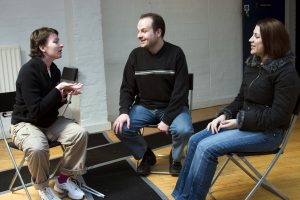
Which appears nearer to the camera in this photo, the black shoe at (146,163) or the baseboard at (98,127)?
the black shoe at (146,163)

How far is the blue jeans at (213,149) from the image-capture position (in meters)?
Result: 2.18

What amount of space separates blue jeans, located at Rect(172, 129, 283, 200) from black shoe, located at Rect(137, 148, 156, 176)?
0.79 m

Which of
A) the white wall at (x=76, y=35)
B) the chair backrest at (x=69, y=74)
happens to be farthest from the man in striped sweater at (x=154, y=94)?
the white wall at (x=76, y=35)

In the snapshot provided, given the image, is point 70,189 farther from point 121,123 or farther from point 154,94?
point 154,94

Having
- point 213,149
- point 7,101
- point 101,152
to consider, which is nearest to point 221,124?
point 213,149

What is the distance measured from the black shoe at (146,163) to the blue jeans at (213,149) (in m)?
0.79

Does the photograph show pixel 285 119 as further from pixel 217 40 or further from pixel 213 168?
pixel 217 40

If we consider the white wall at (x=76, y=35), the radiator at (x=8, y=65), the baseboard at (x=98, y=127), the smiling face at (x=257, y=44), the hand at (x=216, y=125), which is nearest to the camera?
the smiling face at (x=257, y=44)

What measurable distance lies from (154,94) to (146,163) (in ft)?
1.93

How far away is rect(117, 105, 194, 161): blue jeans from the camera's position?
2.84m

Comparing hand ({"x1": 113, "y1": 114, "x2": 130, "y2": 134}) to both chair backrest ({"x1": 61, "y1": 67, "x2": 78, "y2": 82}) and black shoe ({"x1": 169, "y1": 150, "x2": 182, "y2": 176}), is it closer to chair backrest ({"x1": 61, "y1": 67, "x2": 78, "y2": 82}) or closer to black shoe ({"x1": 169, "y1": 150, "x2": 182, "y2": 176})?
black shoe ({"x1": 169, "y1": 150, "x2": 182, "y2": 176})

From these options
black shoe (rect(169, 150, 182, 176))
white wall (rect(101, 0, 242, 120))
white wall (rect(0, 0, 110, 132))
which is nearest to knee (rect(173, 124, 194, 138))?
black shoe (rect(169, 150, 182, 176))

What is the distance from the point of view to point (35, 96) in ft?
8.13

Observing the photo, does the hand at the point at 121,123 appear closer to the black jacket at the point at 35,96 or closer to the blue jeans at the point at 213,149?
the black jacket at the point at 35,96
